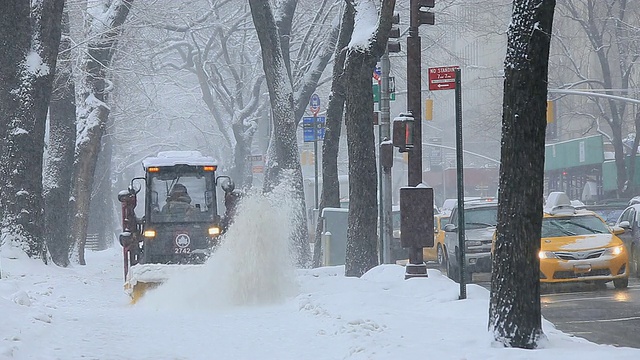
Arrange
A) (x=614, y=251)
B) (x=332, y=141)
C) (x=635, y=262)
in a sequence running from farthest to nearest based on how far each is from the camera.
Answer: (x=332, y=141)
(x=635, y=262)
(x=614, y=251)

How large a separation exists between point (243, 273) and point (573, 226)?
7117 mm

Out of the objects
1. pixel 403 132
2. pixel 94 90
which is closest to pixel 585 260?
pixel 403 132

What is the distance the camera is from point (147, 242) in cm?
1936

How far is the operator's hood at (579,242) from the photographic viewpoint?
61.6 feet

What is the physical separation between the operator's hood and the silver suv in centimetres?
256

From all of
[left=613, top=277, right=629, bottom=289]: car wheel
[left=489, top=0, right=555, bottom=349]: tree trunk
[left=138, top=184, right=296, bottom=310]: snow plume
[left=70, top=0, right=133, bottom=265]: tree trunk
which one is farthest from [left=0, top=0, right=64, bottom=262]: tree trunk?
[left=489, top=0, right=555, bottom=349]: tree trunk

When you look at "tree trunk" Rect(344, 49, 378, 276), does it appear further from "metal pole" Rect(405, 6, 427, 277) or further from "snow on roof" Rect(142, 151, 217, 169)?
"snow on roof" Rect(142, 151, 217, 169)

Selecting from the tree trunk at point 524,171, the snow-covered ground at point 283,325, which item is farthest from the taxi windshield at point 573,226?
the tree trunk at point 524,171

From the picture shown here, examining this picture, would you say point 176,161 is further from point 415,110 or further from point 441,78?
point 441,78

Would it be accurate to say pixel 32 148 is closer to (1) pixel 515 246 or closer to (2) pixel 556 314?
(2) pixel 556 314

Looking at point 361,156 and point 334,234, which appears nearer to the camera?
point 361,156

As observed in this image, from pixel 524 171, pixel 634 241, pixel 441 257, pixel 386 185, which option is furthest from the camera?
pixel 441 257

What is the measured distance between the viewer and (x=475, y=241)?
75.0ft

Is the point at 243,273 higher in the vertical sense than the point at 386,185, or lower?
lower
